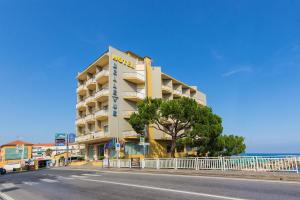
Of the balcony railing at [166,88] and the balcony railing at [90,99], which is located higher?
the balcony railing at [166,88]

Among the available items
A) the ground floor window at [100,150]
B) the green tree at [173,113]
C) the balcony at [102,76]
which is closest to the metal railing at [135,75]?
the balcony at [102,76]

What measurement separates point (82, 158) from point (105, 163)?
1890 cm

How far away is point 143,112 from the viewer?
29.2 m

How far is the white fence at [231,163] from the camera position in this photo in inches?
515

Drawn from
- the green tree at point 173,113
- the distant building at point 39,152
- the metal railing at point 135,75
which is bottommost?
the distant building at point 39,152

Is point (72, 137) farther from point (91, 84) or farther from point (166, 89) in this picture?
point (166, 89)

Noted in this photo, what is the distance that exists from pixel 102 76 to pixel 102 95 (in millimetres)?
3078

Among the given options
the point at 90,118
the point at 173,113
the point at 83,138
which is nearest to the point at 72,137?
the point at 83,138

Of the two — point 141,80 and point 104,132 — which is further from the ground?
point 141,80

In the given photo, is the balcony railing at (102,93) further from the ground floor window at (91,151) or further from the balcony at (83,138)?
the ground floor window at (91,151)

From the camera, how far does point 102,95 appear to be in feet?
121

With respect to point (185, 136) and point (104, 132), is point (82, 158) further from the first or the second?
point (185, 136)

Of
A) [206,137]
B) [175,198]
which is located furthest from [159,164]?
[175,198]

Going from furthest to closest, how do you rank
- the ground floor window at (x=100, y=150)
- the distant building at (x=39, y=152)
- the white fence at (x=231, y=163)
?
the distant building at (x=39, y=152), the ground floor window at (x=100, y=150), the white fence at (x=231, y=163)
